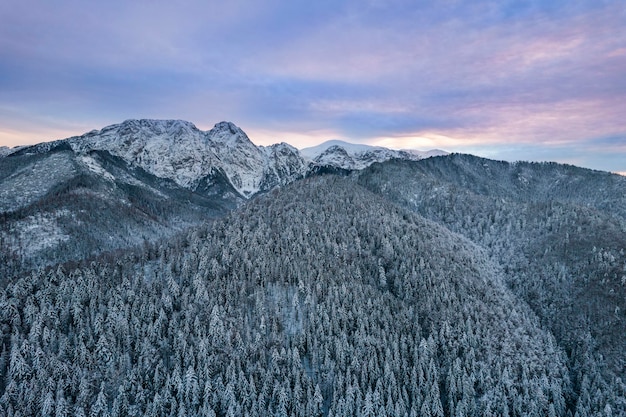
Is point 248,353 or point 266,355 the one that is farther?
point 266,355

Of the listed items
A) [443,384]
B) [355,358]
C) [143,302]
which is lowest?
[443,384]

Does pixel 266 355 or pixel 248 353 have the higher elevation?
pixel 248 353

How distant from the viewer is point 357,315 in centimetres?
18800

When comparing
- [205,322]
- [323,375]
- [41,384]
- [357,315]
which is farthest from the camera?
[357,315]

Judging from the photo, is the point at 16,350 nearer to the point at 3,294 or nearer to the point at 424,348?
the point at 3,294

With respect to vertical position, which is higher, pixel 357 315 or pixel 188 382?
pixel 357 315

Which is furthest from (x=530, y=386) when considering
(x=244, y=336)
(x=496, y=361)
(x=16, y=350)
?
(x=16, y=350)

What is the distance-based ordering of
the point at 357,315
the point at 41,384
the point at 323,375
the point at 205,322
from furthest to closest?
the point at 357,315, the point at 205,322, the point at 323,375, the point at 41,384

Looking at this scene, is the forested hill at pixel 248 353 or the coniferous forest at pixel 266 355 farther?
the coniferous forest at pixel 266 355

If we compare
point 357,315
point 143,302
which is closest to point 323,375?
point 357,315

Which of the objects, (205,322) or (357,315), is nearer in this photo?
(205,322)

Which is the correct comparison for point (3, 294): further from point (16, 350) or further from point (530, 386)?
point (530, 386)

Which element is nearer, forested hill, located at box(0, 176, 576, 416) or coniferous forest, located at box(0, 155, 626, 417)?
forested hill, located at box(0, 176, 576, 416)

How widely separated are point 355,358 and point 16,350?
124575mm
